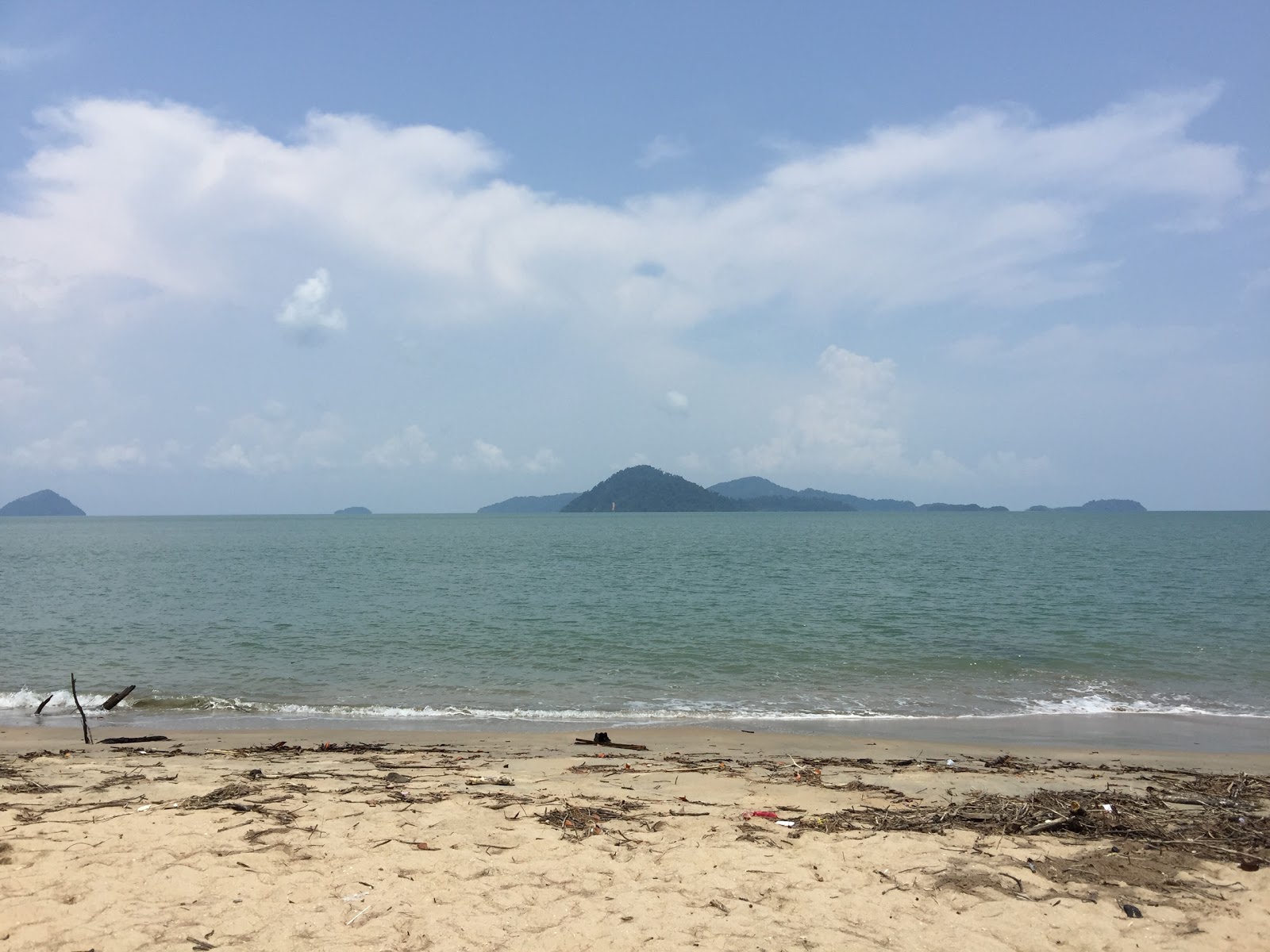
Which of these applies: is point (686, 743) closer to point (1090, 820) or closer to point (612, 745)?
point (612, 745)

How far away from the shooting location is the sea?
1694 centimetres

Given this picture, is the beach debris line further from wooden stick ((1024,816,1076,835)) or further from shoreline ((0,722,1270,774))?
wooden stick ((1024,816,1076,835))

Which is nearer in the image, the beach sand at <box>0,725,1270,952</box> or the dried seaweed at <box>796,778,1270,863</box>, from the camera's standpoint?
the beach sand at <box>0,725,1270,952</box>

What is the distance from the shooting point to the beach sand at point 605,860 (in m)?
5.65

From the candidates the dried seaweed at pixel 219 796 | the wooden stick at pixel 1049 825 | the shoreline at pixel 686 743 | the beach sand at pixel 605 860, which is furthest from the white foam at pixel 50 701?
the wooden stick at pixel 1049 825

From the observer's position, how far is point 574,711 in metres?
16.6

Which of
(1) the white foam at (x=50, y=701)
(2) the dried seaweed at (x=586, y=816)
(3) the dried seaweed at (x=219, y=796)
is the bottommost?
(1) the white foam at (x=50, y=701)

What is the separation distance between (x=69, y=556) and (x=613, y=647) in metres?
64.6

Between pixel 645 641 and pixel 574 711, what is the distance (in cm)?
824

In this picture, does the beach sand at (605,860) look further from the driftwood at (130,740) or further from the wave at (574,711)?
the wave at (574,711)

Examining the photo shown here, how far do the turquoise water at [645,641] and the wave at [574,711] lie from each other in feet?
0.25

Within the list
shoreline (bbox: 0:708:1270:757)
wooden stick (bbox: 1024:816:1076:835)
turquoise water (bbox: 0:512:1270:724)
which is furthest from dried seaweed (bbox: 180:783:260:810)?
wooden stick (bbox: 1024:816:1076:835)

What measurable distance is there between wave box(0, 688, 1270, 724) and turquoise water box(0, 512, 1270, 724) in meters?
0.08

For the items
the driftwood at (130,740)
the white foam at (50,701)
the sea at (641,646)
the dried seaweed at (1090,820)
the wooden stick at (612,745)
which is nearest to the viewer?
the dried seaweed at (1090,820)
